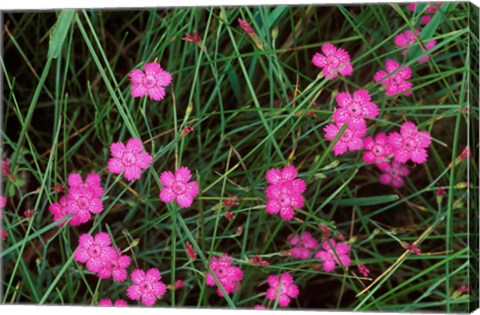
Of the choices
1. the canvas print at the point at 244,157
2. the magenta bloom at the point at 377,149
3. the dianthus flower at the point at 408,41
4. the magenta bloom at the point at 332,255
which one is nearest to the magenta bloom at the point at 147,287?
the canvas print at the point at 244,157

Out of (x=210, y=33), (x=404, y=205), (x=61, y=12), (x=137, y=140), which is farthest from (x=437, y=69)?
(x=61, y=12)

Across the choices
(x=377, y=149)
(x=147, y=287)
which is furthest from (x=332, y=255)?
(x=147, y=287)

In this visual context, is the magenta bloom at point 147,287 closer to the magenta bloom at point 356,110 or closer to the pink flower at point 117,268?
the pink flower at point 117,268

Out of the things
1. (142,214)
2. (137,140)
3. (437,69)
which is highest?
(437,69)

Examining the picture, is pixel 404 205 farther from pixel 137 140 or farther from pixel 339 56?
pixel 137 140

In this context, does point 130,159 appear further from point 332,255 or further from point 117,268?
point 332,255

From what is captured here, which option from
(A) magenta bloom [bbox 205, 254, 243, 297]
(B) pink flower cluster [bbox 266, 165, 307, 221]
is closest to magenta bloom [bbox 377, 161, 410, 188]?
(B) pink flower cluster [bbox 266, 165, 307, 221]
